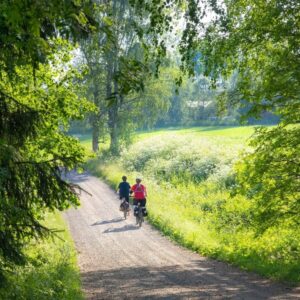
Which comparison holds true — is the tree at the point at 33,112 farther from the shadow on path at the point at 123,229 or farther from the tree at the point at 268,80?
the shadow on path at the point at 123,229

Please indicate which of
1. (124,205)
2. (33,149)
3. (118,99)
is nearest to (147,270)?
(33,149)

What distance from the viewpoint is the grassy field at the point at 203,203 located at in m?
14.6

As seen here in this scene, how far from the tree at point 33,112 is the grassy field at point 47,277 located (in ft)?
1.48

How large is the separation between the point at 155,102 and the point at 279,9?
35.4 meters

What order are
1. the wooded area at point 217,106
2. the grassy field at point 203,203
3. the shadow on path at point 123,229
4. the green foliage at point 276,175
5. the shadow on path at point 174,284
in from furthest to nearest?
the shadow on path at point 123,229 < the grassy field at point 203,203 < the green foliage at point 276,175 < the shadow on path at point 174,284 < the wooded area at point 217,106

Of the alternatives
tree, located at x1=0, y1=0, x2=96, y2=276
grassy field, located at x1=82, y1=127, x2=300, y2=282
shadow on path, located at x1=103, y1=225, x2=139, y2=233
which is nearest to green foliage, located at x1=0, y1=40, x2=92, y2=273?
tree, located at x1=0, y1=0, x2=96, y2=276

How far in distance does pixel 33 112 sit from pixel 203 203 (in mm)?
18277

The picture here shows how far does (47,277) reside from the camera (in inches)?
426

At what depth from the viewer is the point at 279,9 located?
1110 centimetres

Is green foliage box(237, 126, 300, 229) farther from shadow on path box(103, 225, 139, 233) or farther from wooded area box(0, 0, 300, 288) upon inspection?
shadow on path box(103, 225, 139, 233)

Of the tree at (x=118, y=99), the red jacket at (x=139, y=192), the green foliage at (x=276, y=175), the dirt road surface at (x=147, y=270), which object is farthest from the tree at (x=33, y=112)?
the tree at (x=118, y=99)

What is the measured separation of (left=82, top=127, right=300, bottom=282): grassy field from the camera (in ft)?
47.8

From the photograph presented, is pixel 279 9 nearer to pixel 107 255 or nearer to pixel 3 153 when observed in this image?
pixel 3 153

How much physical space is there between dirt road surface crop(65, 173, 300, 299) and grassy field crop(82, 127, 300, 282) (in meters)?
0.68
